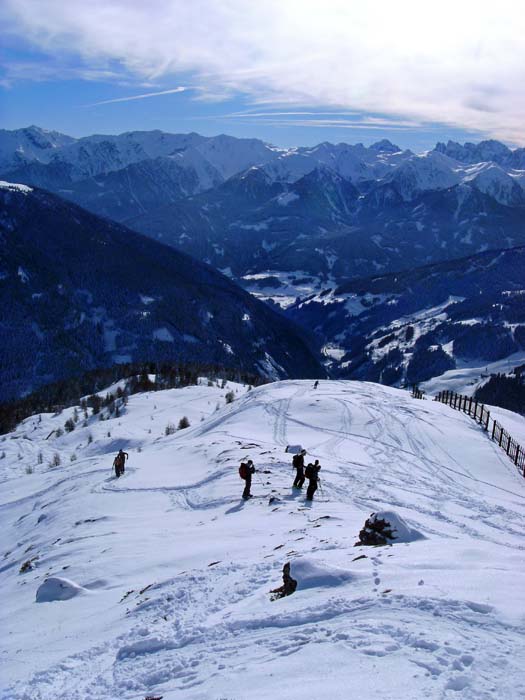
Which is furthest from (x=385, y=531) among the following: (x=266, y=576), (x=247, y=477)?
(x=247, y=477)

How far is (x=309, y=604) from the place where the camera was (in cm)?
1095

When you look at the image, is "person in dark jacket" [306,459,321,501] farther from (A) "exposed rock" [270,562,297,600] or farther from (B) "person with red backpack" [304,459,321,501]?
(A) "exposed rock" [270,562,297,600]

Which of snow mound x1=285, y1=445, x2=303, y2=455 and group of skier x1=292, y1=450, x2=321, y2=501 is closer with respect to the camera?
group of skier x1=292, y1=450, x2=321, y2=501

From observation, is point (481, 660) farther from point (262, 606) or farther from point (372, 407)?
point (372, 407)

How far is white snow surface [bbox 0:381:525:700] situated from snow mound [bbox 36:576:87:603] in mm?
245

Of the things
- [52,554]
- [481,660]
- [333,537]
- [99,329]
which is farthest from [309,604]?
[99,329]

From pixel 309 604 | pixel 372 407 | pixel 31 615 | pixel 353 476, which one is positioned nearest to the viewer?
pixel 309 604

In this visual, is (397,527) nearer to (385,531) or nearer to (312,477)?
(385,531)

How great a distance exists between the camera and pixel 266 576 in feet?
45.1

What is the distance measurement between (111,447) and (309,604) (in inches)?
1459

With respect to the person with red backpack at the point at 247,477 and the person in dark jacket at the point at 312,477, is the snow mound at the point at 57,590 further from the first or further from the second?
the person in dark jacket at the point at 312,477

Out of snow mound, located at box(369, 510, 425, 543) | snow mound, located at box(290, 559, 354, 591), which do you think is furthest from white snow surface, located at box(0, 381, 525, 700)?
snow mound, located at box(369, 510, 425, 543)

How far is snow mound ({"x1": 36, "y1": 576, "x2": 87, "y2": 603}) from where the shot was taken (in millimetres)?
15312

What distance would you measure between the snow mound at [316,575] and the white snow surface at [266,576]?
0.14ft
